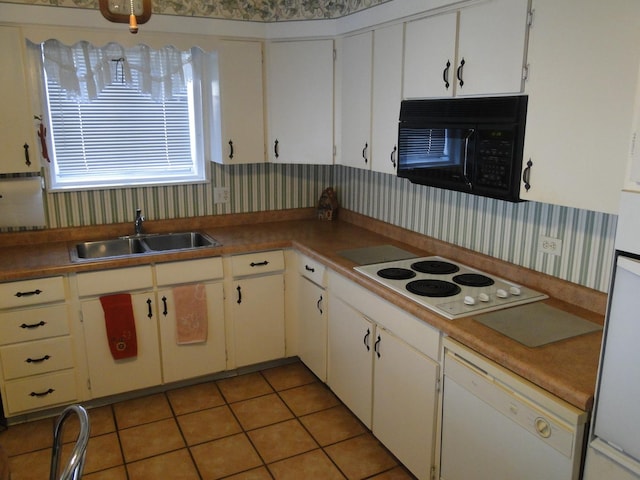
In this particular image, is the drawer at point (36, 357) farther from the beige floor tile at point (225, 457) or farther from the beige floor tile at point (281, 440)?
the beige floor tile at point (281, 440)

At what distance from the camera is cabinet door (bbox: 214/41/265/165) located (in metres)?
3.33

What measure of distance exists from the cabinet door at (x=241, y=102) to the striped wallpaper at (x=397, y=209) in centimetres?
32

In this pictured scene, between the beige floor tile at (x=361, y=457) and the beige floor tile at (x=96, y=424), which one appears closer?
the beige floor tile at (x=361, y=457)

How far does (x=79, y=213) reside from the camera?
10.9 feet

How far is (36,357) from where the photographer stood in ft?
9.29

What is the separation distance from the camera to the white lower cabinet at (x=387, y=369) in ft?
7.29

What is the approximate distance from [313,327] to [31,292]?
156 cm

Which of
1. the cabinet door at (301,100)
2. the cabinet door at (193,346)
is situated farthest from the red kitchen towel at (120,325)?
the cabinet door at (301,100)

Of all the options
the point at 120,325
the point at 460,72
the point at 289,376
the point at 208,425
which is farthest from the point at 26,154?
the point at 460,72

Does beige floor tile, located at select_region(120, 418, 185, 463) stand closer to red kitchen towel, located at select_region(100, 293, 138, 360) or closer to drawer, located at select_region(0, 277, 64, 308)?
red kitchen towel, located at select_region(100, 293, 138, 360)

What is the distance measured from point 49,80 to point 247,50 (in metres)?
1.19

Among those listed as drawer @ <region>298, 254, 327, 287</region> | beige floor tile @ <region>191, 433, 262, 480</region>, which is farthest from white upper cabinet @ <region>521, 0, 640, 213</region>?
beige floor tile @ <region>191, 433, 262, 480</region>

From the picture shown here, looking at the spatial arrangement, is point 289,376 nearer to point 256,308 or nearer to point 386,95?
point 256,308

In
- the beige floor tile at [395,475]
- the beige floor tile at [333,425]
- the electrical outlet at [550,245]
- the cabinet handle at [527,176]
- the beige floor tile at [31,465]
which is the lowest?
the beige floor tile at [395,475]
